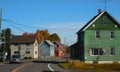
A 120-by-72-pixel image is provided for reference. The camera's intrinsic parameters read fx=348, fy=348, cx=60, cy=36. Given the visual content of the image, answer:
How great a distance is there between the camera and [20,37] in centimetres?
11212

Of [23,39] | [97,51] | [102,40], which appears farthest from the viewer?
[23,39]

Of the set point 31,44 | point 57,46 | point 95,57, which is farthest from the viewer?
point 57,46

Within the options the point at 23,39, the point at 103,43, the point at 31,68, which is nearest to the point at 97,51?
the point at 103,43

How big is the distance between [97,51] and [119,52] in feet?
12.8

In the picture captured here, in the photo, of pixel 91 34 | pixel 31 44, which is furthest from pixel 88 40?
pixel 31 44

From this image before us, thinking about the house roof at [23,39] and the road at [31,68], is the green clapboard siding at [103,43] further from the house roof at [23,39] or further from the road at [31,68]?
the house roof at [23,39]

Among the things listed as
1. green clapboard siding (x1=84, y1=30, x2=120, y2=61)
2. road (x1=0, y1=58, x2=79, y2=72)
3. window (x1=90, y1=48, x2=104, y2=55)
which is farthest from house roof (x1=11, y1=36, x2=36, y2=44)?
road (x1=0, y1=58, x2=79, y2=72)

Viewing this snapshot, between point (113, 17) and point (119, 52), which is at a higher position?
point (113, 17)

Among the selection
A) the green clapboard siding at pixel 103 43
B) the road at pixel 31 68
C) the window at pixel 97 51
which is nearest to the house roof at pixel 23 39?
the green clapboard siding at pixel 103 43

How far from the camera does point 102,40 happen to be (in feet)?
205

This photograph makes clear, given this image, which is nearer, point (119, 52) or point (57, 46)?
point (119, 52)

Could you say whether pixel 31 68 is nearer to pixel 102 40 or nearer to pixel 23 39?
pixel 102 40

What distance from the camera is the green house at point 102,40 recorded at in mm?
61844

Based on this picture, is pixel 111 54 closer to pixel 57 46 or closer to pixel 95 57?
pixel 95 57
